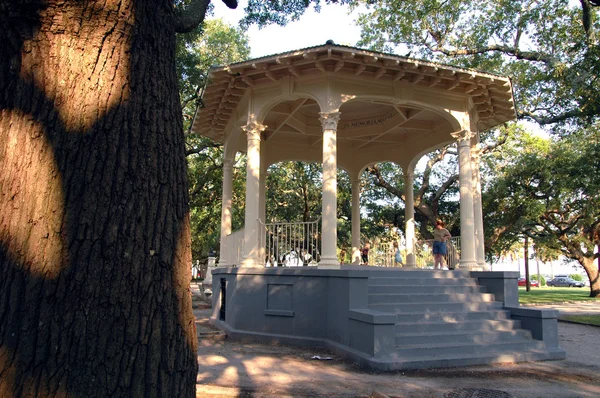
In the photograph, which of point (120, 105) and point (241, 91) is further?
point (241, 91)

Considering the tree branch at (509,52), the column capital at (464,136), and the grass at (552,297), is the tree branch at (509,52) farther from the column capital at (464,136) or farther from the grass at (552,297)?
the grass at (552,297)

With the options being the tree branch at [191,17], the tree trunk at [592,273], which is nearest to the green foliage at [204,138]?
the tree branch at [191,17]

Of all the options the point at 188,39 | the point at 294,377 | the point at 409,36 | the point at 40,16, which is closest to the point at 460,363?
the point at 294,377

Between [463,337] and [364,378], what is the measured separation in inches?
101

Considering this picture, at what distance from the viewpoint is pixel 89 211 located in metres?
2.13

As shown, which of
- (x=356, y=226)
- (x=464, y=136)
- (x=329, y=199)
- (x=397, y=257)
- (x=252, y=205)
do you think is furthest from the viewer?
(x=356, y=226)

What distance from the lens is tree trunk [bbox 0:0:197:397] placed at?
1994 mm

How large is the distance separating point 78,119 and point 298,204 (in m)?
23.5

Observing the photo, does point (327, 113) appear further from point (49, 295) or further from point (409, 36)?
point (409, 36)

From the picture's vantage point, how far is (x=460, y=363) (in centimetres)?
729

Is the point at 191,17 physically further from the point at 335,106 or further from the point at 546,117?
the point at 546,117

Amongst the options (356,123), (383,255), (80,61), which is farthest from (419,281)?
(80,61)

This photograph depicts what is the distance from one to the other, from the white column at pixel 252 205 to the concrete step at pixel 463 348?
4173 millimetres

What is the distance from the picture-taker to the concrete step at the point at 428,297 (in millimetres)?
8711
